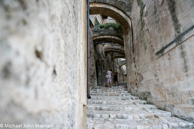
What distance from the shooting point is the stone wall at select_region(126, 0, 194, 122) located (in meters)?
2.76

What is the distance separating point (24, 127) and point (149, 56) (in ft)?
15.5

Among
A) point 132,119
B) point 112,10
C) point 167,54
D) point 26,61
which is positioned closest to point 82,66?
point 26,61

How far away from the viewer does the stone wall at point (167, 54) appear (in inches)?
109

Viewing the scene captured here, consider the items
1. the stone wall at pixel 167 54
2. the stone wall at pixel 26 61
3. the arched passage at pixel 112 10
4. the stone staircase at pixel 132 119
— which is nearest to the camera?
the stone wall at pixel 26 61

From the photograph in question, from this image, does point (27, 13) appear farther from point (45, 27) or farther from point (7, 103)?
point (7, 103)

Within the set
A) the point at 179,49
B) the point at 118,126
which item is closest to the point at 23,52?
the point at 118,126

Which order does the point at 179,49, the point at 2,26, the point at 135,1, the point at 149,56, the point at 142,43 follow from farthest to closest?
1. the point at 135,1
2. the point at 142,43
3. the point at 149,56
4. the point at 179,49
5. the point at 2,26

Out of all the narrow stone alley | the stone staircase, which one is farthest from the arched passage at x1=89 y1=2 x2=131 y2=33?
the stone staircase

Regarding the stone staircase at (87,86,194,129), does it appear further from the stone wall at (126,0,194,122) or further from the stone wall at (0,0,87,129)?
the stone wall at (0,0,87,129)

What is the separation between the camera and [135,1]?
5781 millimetres

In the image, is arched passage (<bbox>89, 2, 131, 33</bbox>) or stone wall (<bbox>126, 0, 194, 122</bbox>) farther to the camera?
arched passage (<bbox>89, 2, 131, 33</bbox>)

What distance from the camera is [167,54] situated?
3439 mm
